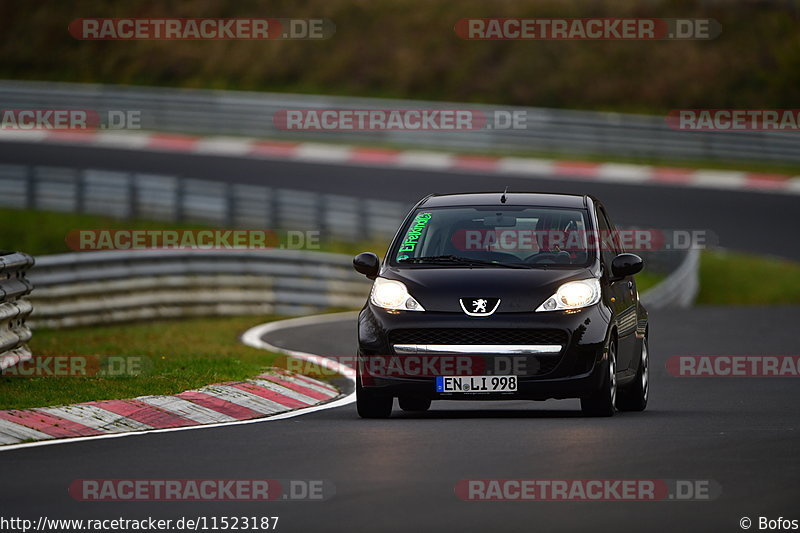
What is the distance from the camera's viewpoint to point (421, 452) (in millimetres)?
10320

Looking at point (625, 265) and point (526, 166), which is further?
point (526, 166)

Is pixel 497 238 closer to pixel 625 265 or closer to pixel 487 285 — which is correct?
pixel 487 285

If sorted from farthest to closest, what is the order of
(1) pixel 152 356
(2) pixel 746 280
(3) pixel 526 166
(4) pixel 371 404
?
(3) pixel 526 166 → (2) pixel 746 280 → (1) pixel 152 356 → (4) pixel 371 404

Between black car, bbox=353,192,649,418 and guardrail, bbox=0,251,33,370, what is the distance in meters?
3.08

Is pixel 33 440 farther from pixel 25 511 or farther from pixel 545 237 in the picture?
pixel 545 237

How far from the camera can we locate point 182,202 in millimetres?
31891

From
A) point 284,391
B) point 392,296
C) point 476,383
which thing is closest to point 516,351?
point 476,383

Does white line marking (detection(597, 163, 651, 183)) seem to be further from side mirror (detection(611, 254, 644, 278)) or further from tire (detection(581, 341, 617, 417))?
tire (detection(581, 341, 617, 417))

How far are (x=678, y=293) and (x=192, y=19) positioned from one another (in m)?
31.7

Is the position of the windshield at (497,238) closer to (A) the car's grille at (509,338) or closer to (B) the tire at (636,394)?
(A) the car's grille at (509,338)

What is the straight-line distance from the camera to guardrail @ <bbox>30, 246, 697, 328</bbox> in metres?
22.9

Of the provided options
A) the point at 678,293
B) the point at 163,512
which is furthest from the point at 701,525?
the point at 678,293

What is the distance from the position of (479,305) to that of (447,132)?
31.5 meters

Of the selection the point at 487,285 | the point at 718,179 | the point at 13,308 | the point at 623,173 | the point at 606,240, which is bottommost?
the point at 13,308
